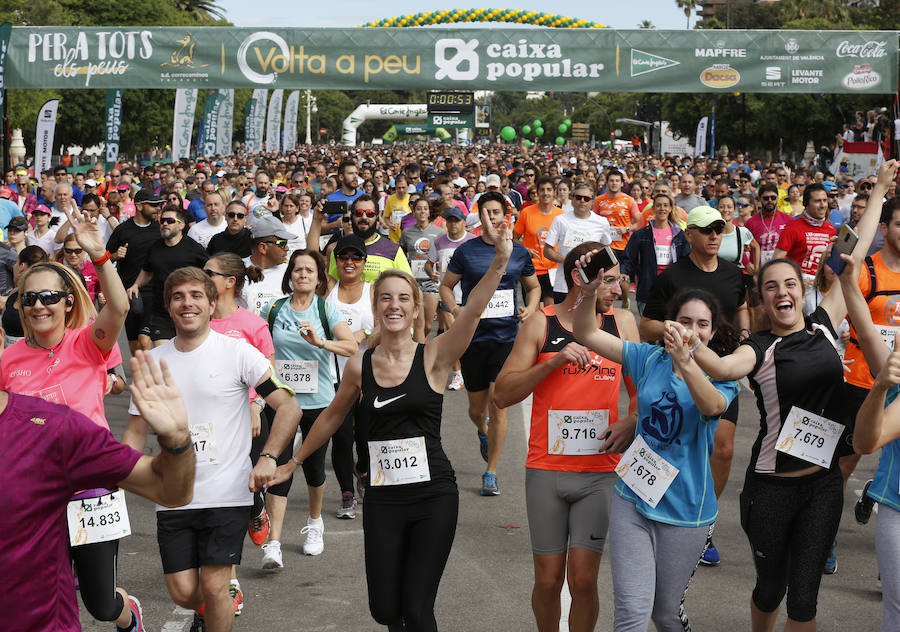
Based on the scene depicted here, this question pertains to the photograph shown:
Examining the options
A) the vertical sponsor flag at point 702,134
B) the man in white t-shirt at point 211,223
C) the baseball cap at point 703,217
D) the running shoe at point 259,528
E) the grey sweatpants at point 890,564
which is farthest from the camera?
Answer: the vertical sponsor flag at point 702,134

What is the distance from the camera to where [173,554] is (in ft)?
16.3

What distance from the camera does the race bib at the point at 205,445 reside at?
5.01 m

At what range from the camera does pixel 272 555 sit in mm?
6691

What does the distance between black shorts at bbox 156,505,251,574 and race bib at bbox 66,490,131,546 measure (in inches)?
7.5

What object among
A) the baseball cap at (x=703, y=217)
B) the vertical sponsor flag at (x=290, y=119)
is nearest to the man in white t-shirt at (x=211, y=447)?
the baseball cap at (x=703, y=217)

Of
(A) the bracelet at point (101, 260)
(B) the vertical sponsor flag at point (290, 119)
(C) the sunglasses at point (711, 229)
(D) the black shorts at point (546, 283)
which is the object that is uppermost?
(B) the vertical sponsor flag at point (290, 119)

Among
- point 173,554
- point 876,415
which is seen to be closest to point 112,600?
point 173,554

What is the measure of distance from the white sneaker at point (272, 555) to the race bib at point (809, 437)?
3103mm

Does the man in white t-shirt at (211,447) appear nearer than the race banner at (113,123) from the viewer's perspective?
Yes

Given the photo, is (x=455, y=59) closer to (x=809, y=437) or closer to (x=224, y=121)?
(x=224, y=121)

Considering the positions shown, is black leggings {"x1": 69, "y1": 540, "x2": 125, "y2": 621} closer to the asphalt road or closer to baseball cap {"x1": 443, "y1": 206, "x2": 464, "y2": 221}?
the asphalt road

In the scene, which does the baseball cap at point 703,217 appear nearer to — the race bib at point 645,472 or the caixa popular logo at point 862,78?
the race bib at point 645,472

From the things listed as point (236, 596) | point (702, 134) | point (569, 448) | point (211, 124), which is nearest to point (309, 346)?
point (236, 596)

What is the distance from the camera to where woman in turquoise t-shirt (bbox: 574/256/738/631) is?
452 cm
